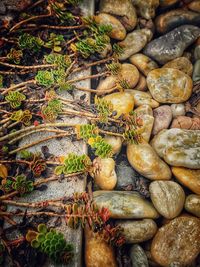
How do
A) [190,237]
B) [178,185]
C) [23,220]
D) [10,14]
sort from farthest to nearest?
[10,14] < [178,185] < [190,237] < [23,220]

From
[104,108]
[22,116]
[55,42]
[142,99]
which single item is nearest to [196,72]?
[142,99]

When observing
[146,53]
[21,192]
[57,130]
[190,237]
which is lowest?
[190,237]

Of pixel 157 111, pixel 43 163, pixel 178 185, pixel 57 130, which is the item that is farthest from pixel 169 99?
pixel 43 163

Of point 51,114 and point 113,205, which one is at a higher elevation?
point 51,114

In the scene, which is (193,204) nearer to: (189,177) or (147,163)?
(189,177)

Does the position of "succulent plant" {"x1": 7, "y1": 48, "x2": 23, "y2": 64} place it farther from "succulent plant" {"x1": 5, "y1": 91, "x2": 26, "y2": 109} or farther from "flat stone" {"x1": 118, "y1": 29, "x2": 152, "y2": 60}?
→ "flat stone" {"x1": 118, "y1": 29, "x2": 152, "y2": 60}

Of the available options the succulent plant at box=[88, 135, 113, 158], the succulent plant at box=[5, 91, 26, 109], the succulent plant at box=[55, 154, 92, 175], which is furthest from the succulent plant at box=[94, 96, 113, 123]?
the succulent plant at box=[5, 91, 26, 109]

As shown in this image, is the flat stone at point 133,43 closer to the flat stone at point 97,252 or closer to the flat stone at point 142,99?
the flat stone at point 142,99

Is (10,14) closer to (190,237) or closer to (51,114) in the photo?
(51,114)
